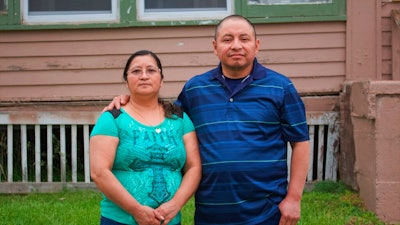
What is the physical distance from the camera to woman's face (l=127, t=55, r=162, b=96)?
9.61 ft

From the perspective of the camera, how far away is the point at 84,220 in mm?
5086

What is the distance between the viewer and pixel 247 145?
295 cm

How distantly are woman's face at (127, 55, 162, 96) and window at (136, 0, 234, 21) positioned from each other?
3.79m

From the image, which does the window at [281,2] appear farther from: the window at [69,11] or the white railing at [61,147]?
the window at [69,11]

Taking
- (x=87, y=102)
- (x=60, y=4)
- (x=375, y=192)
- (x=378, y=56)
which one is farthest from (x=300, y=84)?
(x=60, y=4)

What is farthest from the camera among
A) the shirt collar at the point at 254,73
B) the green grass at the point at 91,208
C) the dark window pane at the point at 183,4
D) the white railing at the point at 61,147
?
the dark window pane at the point at 183,4

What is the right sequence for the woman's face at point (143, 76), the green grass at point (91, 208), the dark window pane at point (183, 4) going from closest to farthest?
the woman's face at point (143, 76) → the green grass at point (91, 208) → the dark window pane at point (183, 4)

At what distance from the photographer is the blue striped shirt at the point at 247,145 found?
2.96m

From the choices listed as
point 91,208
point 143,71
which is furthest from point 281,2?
point 143,71

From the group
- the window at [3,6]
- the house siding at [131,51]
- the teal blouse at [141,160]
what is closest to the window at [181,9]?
the house siding at [131,51]

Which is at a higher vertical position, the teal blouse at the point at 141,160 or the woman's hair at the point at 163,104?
the woman's hair at the point at 163,104

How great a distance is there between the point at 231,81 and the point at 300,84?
381 cm

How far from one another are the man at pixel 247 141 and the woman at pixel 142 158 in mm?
123

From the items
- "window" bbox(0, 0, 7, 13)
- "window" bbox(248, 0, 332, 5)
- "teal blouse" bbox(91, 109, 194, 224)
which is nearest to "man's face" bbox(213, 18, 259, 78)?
Answer: "teal blouse" bbox(91, 109, 194, 224)
